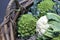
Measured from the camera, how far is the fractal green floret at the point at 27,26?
968 millimetres

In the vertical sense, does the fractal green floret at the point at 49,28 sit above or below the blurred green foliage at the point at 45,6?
below

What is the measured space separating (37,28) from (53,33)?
0.10 metres

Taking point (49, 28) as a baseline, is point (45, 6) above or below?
above

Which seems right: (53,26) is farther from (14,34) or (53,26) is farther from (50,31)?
(14,34)

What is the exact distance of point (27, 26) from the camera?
969mm

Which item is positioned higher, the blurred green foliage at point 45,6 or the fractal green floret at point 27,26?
the blurred green foliage at point 45,6

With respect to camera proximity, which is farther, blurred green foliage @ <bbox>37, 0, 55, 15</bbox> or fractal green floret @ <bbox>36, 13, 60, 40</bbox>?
blurred green foliage @ <bbox>37, 0, 55, 15</bbox>

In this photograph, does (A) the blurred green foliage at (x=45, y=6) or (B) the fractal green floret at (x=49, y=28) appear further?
(A) the blurred green foliage at (x=45, y=6)

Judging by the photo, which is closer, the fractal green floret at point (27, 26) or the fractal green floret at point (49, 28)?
the fractal green floret at point (49, 28)

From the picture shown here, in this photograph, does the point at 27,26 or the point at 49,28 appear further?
the point at 27,26

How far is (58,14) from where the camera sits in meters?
0.99

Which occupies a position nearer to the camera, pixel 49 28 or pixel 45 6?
pixel 49 28

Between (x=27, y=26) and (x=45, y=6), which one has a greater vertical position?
(x=45, y=6)

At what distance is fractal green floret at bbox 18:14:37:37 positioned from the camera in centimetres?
97
